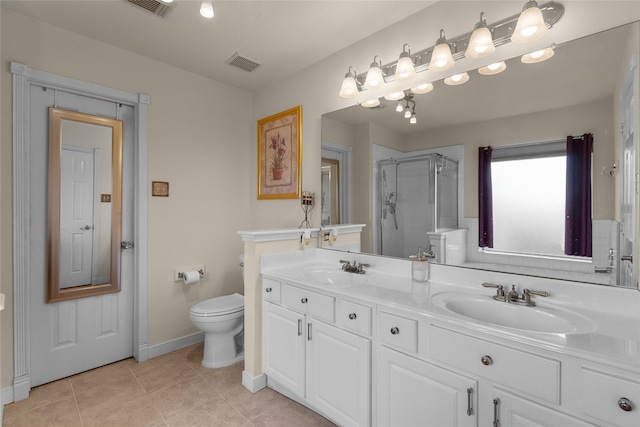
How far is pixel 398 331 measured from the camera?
135 centimetres

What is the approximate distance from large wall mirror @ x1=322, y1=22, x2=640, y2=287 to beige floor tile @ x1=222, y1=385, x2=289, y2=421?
4.98 feet

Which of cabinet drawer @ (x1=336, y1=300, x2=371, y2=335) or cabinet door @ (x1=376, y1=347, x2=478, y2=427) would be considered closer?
cabinet door @ (x1=376, y1=347, x2=478, y2=427)

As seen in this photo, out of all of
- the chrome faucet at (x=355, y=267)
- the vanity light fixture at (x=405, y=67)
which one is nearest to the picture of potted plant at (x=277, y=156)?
the chrome faucet at (x=355, y=267)

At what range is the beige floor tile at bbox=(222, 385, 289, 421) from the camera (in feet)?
6.23

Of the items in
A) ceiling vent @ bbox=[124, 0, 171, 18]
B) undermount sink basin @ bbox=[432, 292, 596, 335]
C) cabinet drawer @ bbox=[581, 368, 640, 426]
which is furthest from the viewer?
ceiling vent @ bbox=[124, 0, 171, 18]

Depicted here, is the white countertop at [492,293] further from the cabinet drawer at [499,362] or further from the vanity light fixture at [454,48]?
the vanity light fixture at [454,48]

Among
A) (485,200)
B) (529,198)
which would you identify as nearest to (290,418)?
(485,200)

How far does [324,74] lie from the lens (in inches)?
99.7

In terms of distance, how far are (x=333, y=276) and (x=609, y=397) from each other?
1438 mm

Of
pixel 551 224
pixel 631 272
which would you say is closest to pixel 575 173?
pixel 551 224

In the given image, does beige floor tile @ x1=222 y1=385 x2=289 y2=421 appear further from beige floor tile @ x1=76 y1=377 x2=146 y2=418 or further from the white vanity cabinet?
beige floor tile @ x1=76 y1=377 x2=146 y2=418

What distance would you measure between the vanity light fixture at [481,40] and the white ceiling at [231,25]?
1.55 ft

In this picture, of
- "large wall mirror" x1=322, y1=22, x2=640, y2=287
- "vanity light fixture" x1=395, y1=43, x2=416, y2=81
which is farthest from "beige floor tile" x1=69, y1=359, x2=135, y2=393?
"vanity light fixture" x1=395, y1=43, x2=416, y2=81

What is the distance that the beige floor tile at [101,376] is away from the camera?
2.20 meters
